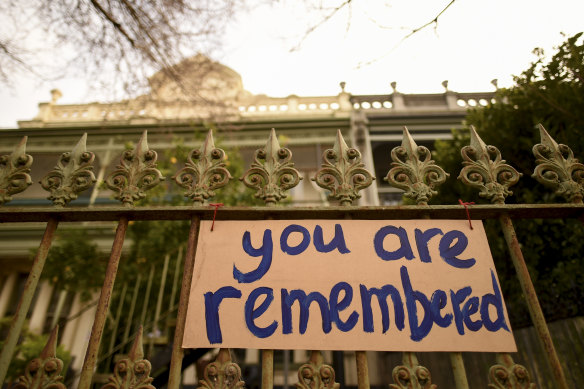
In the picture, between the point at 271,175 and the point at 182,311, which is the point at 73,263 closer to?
the point at 182,311

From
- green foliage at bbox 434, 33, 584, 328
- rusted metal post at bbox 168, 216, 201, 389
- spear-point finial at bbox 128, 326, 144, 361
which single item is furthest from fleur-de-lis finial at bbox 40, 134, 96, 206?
green foliage at bbox 434, 33, 584, 328

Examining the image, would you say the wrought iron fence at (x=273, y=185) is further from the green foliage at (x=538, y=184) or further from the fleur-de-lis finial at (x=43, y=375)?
the green foliage at (x=538, y=184)

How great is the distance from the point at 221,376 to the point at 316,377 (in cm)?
36

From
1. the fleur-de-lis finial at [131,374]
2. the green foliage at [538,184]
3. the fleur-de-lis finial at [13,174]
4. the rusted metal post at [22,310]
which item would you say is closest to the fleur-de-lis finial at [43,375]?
the rusted metal post at [22,310]

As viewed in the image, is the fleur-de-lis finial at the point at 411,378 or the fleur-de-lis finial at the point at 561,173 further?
the fleur-de-lis finial at the point at 561,173

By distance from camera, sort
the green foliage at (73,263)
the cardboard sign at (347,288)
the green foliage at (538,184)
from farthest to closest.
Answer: the green foliage at (73,263) < the green foliage at (538,184) < the cardboard sign at (347,288)

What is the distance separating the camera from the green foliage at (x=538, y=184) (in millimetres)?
2941

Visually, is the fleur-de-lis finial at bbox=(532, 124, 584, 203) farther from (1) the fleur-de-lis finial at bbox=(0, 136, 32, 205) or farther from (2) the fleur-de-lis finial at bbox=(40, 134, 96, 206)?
(1) the fleur-de-lis finial at bbox=(0, 136, 32, 205)

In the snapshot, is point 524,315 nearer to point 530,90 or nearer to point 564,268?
point 564,268

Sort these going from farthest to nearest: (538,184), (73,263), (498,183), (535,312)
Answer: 1. (73,263)
2. (538,184)
3. (498,183)
4. (535,312)

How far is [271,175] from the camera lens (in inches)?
61.2

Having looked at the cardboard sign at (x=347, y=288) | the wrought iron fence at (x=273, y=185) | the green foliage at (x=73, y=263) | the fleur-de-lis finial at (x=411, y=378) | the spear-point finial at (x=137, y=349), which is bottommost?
the fleur-de-lis finial at (x=411, y=378)

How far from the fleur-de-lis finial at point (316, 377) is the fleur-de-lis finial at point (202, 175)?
0.87m

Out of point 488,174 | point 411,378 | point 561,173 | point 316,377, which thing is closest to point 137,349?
point 316,377
